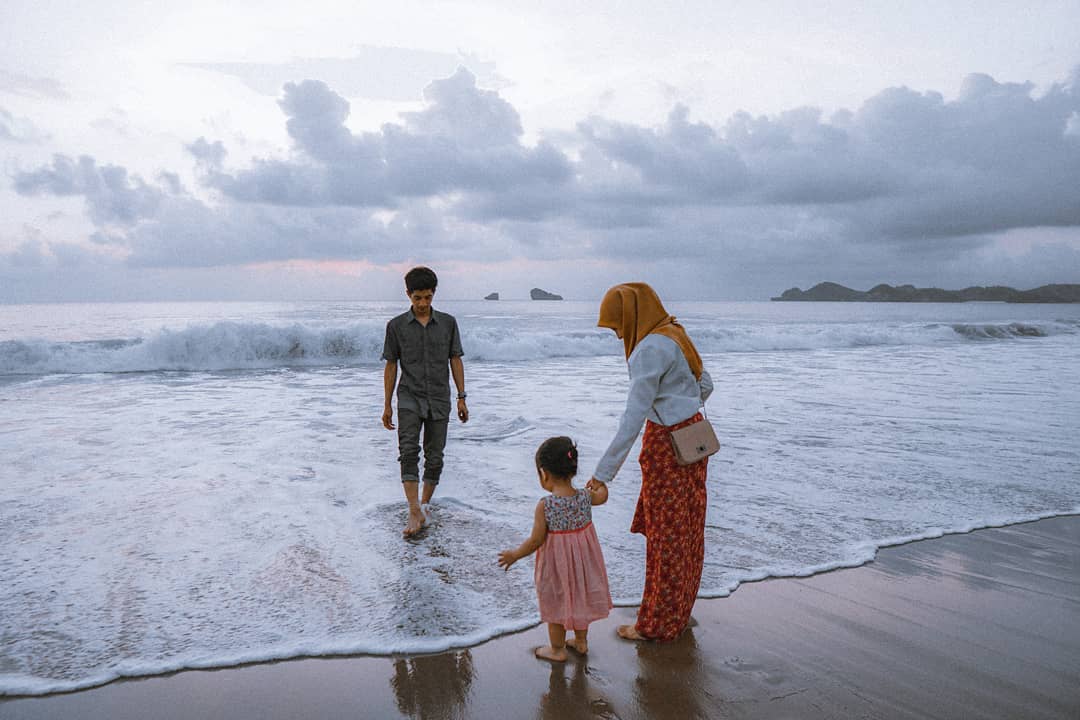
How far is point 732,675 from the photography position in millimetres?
3113

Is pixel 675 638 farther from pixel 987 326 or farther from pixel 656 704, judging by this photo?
pixel 987 326

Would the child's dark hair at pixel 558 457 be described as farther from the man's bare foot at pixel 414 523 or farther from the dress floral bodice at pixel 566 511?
the man's bare foot at pixel 414 523

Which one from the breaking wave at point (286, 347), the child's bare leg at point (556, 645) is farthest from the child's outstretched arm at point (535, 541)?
the breaking wave at point (286, 347)

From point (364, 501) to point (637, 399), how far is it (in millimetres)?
3816

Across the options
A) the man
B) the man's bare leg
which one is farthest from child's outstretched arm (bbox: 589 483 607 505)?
the man's bare leg

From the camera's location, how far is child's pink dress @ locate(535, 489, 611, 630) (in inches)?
122

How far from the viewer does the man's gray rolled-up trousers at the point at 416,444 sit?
5262 mm

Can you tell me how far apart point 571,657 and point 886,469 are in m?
5.42

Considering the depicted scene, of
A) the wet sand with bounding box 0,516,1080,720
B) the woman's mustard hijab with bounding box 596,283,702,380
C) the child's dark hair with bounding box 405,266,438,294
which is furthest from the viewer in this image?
the child's dark hair with bounding box 405,266,438,294

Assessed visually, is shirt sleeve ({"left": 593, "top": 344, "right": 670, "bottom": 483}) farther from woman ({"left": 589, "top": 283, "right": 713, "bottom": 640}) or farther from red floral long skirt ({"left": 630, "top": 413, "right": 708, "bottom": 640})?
red floral long skirt ({"left": 630, "top": 413, "right": 708, "bottom": 640})

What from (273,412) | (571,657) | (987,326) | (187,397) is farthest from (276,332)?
(987,326)

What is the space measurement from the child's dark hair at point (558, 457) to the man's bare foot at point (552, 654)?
3.06ft

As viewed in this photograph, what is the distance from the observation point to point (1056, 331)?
36125mm

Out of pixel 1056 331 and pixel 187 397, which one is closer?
pixel 187 397
